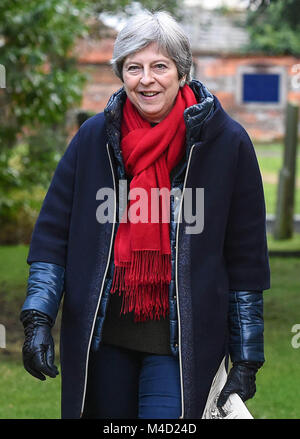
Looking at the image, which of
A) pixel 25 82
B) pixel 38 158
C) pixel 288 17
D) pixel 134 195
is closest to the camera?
pixel 134 195

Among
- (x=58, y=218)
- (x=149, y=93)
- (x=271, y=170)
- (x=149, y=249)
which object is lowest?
(x=149, y=249)

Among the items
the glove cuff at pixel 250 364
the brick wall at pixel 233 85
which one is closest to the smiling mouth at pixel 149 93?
the glove cuff at pixel 250 364

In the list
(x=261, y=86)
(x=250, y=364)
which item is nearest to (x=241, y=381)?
(x=250, y=364)

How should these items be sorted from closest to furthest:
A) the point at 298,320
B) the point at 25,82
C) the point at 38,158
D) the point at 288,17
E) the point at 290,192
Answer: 1. the point at 298,320
2. the point at 25,82
3. the point at 288,17
4. the point at 38,158
5. the point at 290,192

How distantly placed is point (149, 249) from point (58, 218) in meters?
0.34

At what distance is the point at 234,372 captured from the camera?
286 centimetres

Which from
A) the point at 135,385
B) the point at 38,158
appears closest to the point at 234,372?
the point at 135,385

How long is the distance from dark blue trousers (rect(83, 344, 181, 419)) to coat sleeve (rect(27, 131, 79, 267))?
14.0 inches

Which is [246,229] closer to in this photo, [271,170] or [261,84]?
[271,170]

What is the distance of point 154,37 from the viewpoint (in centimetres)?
269

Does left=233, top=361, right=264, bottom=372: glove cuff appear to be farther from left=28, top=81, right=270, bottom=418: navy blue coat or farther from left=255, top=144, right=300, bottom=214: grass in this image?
left=255, top=144, right=300, bottom=214: grass

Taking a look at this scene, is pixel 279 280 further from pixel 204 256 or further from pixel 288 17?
pixel 204 256

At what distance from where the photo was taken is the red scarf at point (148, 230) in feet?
8.93

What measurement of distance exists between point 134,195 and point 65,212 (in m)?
0.26
